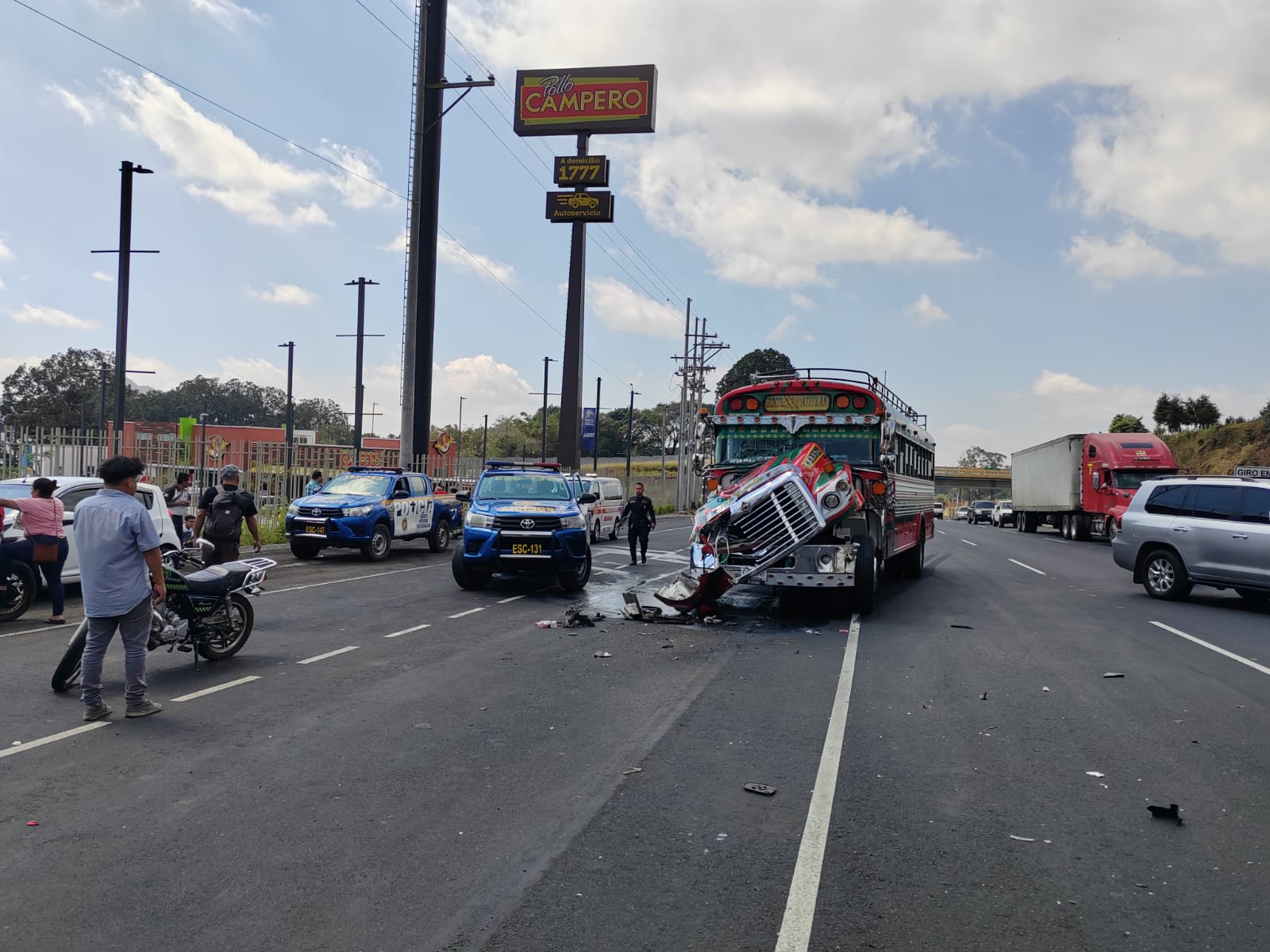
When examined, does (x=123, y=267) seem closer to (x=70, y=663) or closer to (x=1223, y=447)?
(x=70, y=663)

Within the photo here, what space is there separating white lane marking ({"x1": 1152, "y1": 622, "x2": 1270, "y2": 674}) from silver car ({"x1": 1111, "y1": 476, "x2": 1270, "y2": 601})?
2.20 metres

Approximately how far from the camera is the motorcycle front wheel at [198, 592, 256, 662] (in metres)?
8.60

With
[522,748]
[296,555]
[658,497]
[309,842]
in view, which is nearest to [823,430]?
[522,748]

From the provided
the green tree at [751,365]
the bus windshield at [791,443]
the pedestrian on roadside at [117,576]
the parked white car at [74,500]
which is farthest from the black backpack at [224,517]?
the green tree at [751,365]

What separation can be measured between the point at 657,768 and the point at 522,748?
0.95 m

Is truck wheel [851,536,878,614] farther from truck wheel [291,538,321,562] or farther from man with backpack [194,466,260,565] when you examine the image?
truck wheel [291,538,321,562]

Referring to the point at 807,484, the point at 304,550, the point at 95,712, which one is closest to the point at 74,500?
the point at 95,712

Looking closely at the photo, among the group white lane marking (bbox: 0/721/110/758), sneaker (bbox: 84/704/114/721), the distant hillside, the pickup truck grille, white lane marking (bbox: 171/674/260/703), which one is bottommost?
white lane marking (bbox: 171/674/260/703)

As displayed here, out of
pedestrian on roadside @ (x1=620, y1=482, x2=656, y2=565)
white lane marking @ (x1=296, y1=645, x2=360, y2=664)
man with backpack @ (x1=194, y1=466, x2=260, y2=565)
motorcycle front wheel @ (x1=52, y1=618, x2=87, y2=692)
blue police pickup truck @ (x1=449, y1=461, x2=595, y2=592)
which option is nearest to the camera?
motorcycle front wheel @ (x1=52, y1=618, x2=87, y2=692)

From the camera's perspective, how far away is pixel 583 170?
145 ft

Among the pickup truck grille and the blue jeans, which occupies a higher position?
the pickup truck grille

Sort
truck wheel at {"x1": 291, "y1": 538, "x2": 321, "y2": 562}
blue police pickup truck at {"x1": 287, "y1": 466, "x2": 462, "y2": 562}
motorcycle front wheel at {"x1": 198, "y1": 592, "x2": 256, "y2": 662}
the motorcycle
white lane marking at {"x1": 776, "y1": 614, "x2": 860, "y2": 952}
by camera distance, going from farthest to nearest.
A: 1. truck wheel at {"x1": 291, "y1": 538, "x2": 321, "y2": 562}
2. blue police pickup truck at {"x1": 287, "y1": 466, "x2": 462, "y2": 562}
3. motorcycle front wheel at {"x1": 198, "y1": 592, "x2": 256, "y2": 662}
4. the motorcycle
5. white lane marking at {"x1": 776, "y1": 614, "x2": 860, "y2": 952}

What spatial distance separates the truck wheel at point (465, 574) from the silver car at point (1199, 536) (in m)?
10.3

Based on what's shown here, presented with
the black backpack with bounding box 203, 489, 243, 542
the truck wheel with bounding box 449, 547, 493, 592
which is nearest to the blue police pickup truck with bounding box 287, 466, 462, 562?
the truck wheel with bounding box 449, 547, 493, 592
